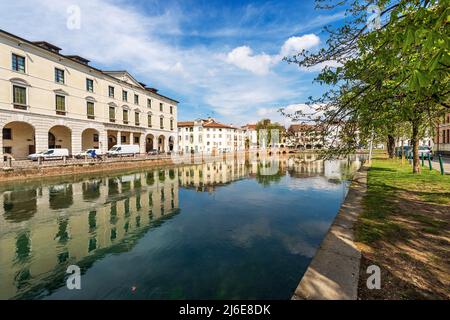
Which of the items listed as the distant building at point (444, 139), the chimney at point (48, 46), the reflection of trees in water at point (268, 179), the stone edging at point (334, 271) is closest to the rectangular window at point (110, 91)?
the chimney at point (48, 46)

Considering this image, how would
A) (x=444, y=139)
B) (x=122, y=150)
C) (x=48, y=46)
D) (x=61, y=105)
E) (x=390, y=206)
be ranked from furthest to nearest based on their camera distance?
(x=444, y=139) → (x=122, y=150) → (x=61, y=105) → (x=48, y=46) → (x=390, y=206)

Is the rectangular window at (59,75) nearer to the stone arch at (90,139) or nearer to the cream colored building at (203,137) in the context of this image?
the stone arch at (90,139)

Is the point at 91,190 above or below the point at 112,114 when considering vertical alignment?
below

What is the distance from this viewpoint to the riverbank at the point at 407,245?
3.55m

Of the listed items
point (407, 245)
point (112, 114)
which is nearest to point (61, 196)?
point (407, 245)

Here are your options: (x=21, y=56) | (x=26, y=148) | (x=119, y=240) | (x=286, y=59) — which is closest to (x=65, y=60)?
(x=21, y=56)

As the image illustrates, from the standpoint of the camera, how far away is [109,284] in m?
5.21

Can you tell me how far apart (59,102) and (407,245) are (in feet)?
110

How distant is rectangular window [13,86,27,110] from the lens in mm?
22705

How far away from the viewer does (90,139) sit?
34.7 metres

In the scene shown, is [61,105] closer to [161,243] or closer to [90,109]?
[90,109]

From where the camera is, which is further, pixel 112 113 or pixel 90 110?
pixel 112 113
